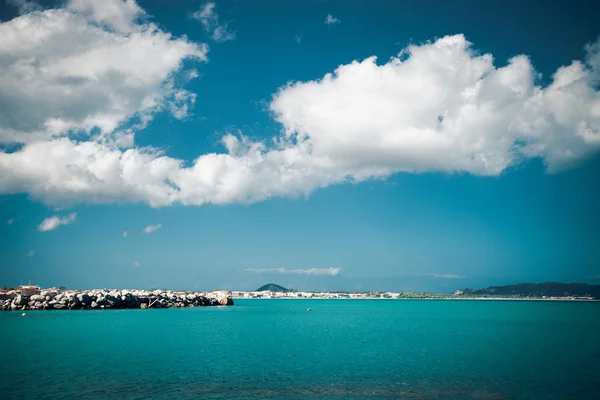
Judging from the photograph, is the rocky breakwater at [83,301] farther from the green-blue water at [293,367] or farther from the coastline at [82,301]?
the green-blue water at [293,367]

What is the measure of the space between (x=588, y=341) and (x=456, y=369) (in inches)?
1172

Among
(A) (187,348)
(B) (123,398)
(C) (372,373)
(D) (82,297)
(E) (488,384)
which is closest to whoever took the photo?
(B) (123,398)

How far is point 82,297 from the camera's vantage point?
107 metres

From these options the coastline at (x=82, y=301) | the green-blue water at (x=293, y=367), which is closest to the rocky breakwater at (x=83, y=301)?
the coastline at (x=82, y=301)

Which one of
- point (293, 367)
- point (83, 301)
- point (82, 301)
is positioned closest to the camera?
point (293, 367)

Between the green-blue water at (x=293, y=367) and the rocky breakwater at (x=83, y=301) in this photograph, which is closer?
the green-blue water at (x=293, y=367)

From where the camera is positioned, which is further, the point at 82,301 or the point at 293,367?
the point at 82,301

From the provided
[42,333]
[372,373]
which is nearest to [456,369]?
[372,373]

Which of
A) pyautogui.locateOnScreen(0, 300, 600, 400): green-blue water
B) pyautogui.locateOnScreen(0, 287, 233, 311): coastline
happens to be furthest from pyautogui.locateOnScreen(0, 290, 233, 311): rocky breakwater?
pyautogui.locateOnScreen(0, 300, 600, 400): green-blue water

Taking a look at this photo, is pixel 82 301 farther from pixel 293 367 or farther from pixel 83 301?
pixel 293 367

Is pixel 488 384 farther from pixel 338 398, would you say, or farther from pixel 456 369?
pixel 338 398

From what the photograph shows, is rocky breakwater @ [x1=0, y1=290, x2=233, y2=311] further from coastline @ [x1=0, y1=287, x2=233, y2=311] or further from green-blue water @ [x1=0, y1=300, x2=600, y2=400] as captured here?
green-blue water @ [x1=0, y1=300, x2=600, y2=400]

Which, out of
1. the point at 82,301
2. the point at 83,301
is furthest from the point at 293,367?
the point at 83,301

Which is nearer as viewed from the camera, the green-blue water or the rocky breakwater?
the green-blue water
